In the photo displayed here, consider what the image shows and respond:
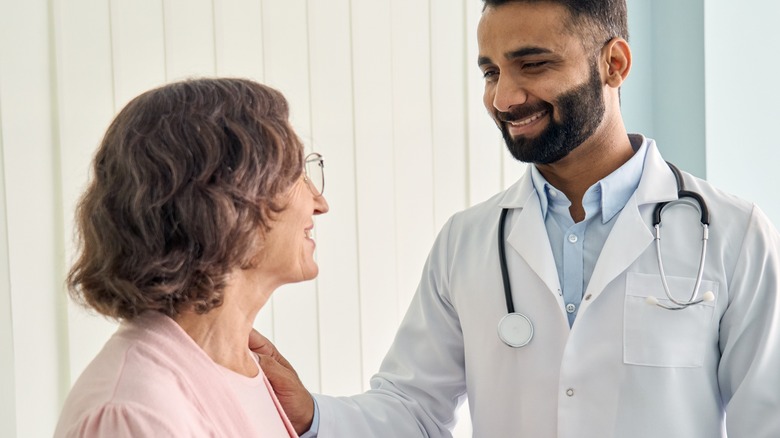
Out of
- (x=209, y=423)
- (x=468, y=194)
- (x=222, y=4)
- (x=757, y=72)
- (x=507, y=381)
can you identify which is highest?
(x=222, y=4)

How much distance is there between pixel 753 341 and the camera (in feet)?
4.54

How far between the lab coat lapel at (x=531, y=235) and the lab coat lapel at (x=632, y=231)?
0.26 ft

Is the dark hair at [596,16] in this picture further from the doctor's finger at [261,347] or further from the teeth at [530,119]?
the doctor's finger at [261,347]

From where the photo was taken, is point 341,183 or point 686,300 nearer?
point 686,300

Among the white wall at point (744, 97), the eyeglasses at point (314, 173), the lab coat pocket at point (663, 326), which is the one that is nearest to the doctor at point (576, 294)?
the lab coat pocket at point (663, 326)

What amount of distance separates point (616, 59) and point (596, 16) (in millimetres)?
92

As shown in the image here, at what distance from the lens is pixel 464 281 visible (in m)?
1.63

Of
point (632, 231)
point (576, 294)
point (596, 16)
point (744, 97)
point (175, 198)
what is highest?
point (596, 16)

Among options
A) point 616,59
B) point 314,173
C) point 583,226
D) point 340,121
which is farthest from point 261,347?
point 616,59

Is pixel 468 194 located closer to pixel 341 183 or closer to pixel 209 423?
pixel 341 183

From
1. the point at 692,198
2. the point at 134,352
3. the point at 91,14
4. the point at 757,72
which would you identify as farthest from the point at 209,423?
the point at 757,72

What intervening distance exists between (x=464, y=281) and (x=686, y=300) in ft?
1.35

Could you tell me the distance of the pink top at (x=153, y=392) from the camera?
899 millimetres

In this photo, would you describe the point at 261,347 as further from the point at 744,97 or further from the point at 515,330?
the point at 744,97
